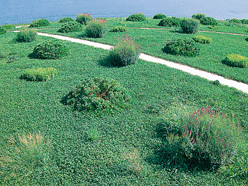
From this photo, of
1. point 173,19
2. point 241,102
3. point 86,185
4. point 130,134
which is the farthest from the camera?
point 173,19

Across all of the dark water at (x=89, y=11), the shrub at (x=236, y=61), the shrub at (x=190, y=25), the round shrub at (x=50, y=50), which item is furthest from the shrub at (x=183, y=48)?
the dark water at (x=89, y=11)

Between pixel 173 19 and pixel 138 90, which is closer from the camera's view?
pixel 138 90

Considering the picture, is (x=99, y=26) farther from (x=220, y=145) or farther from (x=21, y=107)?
(x=220, y=145)

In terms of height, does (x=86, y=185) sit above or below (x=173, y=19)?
below

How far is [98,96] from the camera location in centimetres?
684

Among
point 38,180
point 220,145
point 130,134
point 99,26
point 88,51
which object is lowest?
point 38,180

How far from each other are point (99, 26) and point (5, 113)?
10078 mm

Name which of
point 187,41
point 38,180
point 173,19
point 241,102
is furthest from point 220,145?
point 173,19

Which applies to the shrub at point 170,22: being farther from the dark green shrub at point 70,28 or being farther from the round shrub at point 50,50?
the round shrub at point 50,50

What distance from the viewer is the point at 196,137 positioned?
480cm

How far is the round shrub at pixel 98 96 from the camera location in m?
6.52

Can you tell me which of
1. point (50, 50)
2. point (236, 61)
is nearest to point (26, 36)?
point (50, 50)

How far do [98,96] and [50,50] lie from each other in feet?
A: 18.8

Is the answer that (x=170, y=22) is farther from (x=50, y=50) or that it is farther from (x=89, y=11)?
(x=89, y=11)
